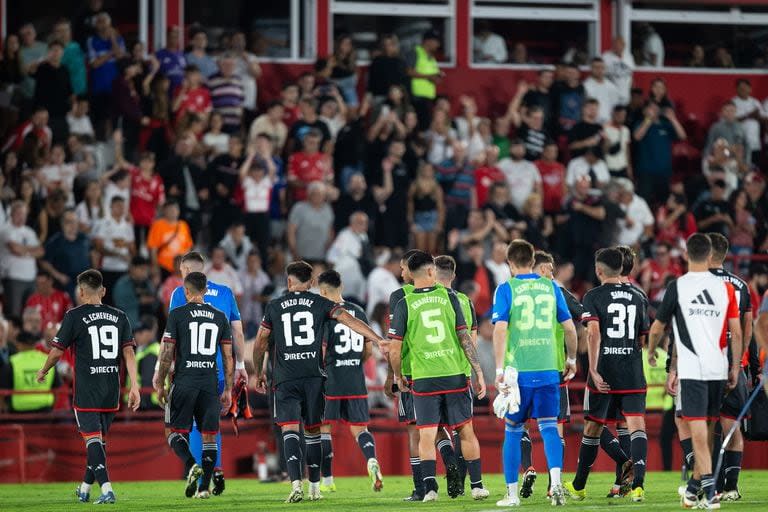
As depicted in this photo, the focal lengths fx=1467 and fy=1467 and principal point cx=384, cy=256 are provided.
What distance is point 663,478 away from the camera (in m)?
17.6

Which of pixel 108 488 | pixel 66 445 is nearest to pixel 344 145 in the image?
pixel 66 445

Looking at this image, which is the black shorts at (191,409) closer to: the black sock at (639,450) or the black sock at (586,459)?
the black sock at (586,459)

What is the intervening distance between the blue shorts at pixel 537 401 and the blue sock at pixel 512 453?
9 cm

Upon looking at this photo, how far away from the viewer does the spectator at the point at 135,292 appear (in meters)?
20.5

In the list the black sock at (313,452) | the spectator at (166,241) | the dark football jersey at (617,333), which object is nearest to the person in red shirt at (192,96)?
the spectator at (166,241)

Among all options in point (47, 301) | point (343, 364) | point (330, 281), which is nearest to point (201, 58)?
point (47, 301)

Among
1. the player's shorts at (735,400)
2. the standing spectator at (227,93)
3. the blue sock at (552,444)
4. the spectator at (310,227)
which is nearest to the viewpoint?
the blue sock at (552,444)

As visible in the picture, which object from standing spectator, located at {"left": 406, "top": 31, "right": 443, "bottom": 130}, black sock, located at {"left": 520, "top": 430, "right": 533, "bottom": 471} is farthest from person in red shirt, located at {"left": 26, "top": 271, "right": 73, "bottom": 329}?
black sock, located at {"left": 520, "top": 430, "right": 533, "bottom": 471}

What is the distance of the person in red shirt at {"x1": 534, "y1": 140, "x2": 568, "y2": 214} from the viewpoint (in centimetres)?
2409

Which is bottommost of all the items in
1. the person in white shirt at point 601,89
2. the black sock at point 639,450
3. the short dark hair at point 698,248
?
the black sock at point 639,450

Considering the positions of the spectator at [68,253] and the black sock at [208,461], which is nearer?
the black sock at [208,461]

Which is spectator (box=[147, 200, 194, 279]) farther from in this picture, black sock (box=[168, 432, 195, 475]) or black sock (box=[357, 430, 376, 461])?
black sock (box=[168, 432, 195, 475])

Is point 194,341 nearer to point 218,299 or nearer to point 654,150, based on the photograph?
point 218,299

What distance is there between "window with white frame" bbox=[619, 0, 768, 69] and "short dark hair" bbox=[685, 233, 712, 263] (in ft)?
56.8
